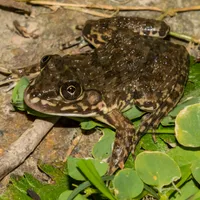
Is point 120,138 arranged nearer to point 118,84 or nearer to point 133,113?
point 133,113

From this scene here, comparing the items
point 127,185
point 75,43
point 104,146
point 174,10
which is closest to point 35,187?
point 104,146

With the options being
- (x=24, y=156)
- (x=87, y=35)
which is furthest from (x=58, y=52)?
(x=24, y=156)

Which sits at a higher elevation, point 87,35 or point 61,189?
point 87,35

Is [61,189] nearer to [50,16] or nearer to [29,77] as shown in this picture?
[29,77]

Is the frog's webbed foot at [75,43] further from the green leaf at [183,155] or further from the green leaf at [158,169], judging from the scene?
the green leaf at [158,169]

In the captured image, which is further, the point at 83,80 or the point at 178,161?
the point at 83,80
